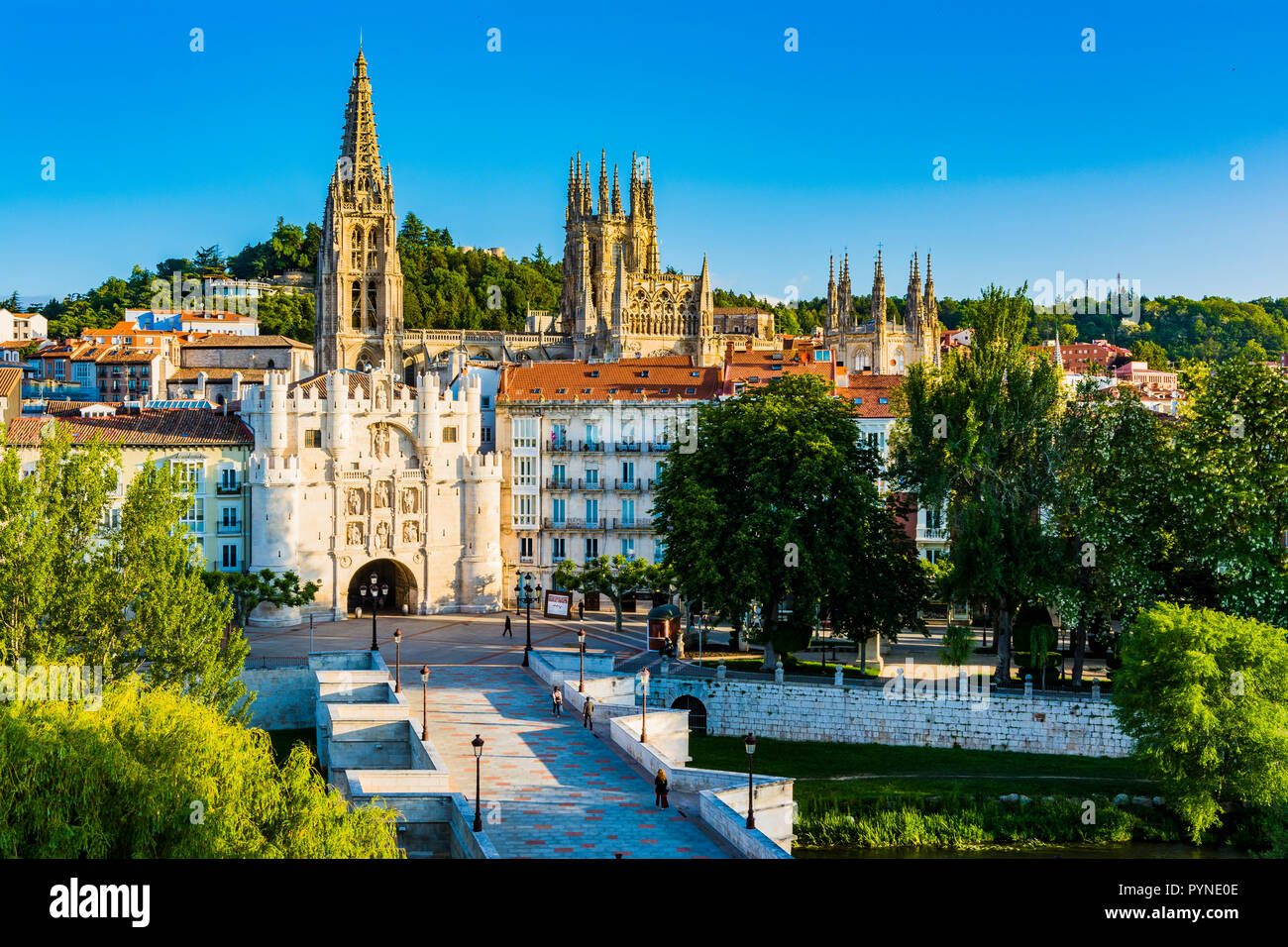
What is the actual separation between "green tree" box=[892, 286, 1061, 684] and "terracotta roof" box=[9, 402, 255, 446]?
3283 cm

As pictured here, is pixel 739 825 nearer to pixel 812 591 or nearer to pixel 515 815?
pixel 515 815

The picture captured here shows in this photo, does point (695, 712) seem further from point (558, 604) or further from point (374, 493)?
point (374, 493)

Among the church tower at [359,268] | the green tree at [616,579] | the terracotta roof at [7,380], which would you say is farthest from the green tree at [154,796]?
the church tower at [359,268]

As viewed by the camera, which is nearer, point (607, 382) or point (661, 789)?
point (661, 789)

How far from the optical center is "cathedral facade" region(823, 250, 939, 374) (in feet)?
419

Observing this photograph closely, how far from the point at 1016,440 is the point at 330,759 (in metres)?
26.9

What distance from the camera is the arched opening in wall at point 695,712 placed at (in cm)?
5447

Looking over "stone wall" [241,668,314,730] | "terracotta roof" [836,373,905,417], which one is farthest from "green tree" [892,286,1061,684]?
"stone wall" [241,668,314,730]

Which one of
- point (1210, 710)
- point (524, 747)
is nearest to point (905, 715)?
point (1210, 710)

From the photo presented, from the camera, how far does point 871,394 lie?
7669cm

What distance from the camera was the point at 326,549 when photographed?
68.2m

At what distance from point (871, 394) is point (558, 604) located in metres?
20.8

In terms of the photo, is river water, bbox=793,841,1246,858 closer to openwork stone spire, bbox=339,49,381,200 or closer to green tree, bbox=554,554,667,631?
green tree, bbox=554,554,667,631
